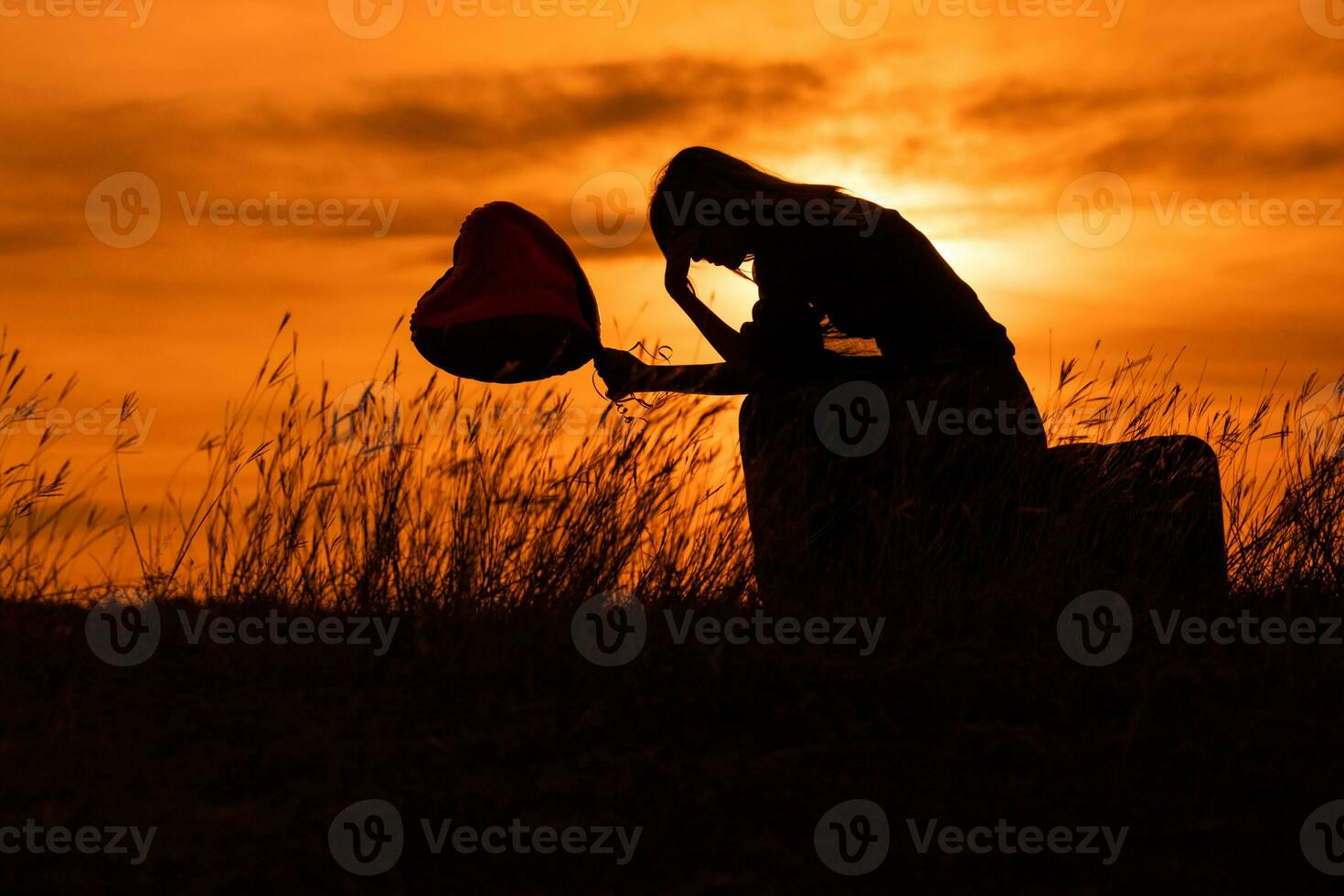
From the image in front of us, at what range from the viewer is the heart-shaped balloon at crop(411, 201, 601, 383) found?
4.08 m

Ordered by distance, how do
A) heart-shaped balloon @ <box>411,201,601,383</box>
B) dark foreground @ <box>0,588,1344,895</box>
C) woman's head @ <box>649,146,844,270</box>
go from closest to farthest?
dark foreground @ <box>0,588,1344,895</box>
heart-shaped balloon @ <box>411,201,601,383</box>
woman's head @ <box>649,146,844,270</box>

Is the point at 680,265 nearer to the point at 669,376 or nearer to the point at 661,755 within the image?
the point at 669,376

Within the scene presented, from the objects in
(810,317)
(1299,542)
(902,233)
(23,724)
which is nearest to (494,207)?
(810,317)

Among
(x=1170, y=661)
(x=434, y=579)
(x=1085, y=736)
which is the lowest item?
(x=1085, y=736)

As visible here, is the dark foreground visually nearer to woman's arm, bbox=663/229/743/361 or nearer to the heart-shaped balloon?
the heart-shaped balloon

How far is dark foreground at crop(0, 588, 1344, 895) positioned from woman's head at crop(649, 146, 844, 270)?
143 centimetres

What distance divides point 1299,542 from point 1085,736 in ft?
8.03

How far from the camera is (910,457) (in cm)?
420

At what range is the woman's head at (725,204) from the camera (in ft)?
13.8

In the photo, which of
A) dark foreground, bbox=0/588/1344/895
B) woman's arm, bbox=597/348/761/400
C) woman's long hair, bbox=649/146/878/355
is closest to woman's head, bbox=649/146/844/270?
woman's long hair, bbox=649/146/878/355

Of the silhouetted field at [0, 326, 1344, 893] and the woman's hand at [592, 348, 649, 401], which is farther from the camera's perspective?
the woman's hand at [592, 348, 649, 401]

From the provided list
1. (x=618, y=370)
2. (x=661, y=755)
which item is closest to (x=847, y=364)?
(x=618, y=370)

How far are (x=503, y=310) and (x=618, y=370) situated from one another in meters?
0.41

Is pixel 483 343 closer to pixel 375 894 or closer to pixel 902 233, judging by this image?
pixel 902 233
